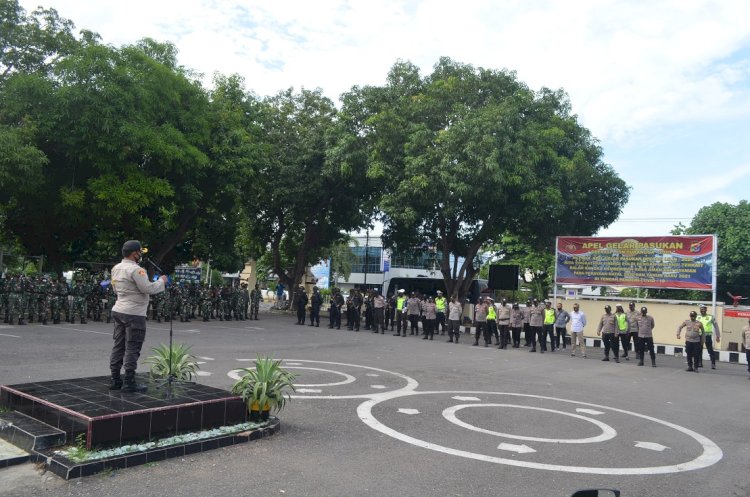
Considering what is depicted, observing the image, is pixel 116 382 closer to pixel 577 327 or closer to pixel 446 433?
pixel 446 433

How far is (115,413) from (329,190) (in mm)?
25018

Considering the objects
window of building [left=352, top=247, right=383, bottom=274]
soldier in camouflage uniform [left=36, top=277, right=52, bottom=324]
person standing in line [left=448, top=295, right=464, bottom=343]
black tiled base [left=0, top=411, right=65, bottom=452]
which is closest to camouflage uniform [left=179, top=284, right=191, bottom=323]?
soldier in camouflage uniform [left=36, top=277, right=52, bottom=324]

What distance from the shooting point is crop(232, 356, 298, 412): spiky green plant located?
6.37 metres

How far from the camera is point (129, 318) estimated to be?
648cm

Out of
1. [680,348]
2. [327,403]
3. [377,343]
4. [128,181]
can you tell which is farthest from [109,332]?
[680,348]

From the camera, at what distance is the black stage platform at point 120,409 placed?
524cm

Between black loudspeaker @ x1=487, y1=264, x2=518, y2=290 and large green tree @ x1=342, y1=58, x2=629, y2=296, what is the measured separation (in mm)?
1418

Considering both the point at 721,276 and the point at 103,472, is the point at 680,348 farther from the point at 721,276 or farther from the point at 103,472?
the point at 721,276

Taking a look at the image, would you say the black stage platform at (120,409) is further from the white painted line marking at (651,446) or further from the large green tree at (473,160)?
the large green tree at (473,160)

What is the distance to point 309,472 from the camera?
16.9ft

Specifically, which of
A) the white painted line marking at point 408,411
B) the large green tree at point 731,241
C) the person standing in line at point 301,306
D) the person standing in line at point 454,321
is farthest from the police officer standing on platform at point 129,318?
the large green tree at point 731,241

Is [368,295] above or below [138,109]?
below

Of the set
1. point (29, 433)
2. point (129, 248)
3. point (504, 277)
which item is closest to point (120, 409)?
point (29, 433)

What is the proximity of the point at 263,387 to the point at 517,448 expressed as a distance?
2.82m
